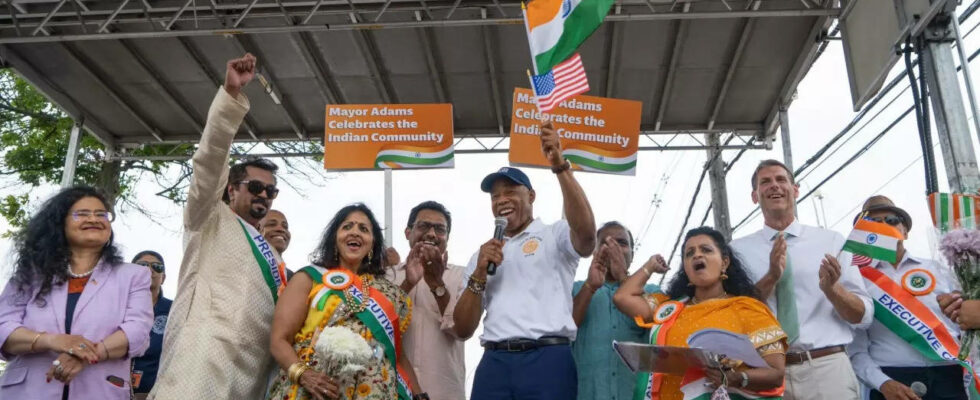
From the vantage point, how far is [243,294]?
10.4ft

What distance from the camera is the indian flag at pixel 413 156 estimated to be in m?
6.55

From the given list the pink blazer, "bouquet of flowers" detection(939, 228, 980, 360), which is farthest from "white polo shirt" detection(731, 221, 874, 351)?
the pink blazer

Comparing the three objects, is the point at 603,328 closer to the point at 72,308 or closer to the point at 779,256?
the point at 779,256

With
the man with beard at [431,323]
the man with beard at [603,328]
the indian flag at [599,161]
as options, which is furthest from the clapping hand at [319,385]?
the indian flag at [599,161]

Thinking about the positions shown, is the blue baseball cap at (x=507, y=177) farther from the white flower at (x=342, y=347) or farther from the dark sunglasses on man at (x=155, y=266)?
the dark sunglasses on man at (x=155, y=266)

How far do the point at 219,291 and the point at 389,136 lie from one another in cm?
357

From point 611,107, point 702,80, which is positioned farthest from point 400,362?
point 702,80

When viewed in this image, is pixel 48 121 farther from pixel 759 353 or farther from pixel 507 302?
pixel 759 353

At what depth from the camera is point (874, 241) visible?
11.3 ft

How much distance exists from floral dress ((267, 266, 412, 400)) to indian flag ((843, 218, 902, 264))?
2.05 m

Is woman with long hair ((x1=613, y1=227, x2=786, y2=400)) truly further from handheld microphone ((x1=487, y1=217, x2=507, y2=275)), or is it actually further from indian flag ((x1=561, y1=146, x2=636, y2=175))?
indian flag ((x1=561, y1=146, x2=636, y2=175))

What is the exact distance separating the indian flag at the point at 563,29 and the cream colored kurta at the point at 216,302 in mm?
1913

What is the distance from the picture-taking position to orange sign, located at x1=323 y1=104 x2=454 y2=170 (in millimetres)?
6543

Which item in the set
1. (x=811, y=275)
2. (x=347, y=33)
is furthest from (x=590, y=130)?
(x=811, y=275)
